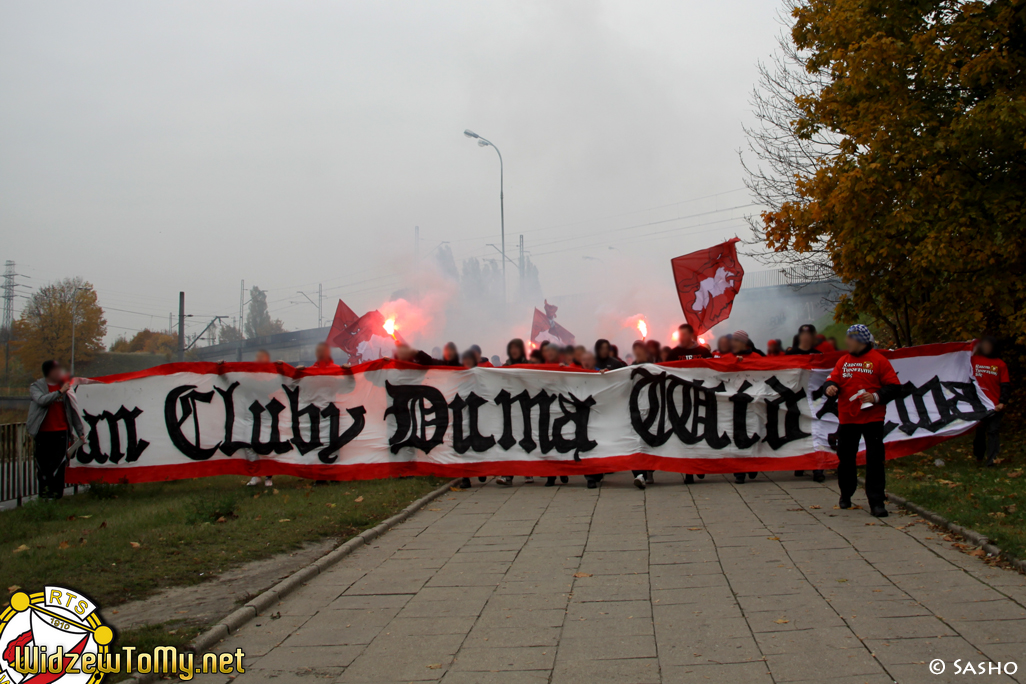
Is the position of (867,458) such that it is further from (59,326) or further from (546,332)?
(59,326)

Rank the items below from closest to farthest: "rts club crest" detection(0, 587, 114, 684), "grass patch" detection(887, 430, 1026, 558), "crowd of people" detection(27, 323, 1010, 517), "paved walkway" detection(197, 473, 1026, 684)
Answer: "rts club crest" detection(0, 587, 114, 684)
"paved walkway" detection(197, 473, 1026, 684)
"grass patch" detection(887, 430, 1026, 558)
"crowd of people" detection(27, 323, 1010, 517)

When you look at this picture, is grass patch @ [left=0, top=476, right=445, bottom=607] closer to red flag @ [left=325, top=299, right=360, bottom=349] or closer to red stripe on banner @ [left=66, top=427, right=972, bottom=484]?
red stripe on banner @ [left=66, top=427, right=972, bottom=484]

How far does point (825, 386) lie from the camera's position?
29.7 ft

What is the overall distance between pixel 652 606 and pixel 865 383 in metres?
4.01

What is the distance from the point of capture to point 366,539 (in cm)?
738

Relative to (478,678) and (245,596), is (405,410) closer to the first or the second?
(245,596)

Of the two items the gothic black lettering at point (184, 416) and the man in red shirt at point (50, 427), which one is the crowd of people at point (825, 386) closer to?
the man in red shirt at point (50, 427)

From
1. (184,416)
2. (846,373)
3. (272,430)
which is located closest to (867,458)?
(846,373)

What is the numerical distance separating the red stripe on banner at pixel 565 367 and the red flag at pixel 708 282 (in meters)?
2.13

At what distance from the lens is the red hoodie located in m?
7.77

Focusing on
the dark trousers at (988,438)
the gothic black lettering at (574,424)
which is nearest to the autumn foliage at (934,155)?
the dark trousers at (988,438)

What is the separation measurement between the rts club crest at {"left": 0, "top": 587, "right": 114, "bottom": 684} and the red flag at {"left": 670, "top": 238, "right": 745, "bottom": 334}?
1017 centimetres

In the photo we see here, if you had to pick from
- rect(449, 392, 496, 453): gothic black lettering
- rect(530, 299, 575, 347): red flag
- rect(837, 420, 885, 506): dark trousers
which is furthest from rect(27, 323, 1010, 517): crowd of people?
rect(530, 299, 575, 347): red flag

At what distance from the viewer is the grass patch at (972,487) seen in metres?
6.31
